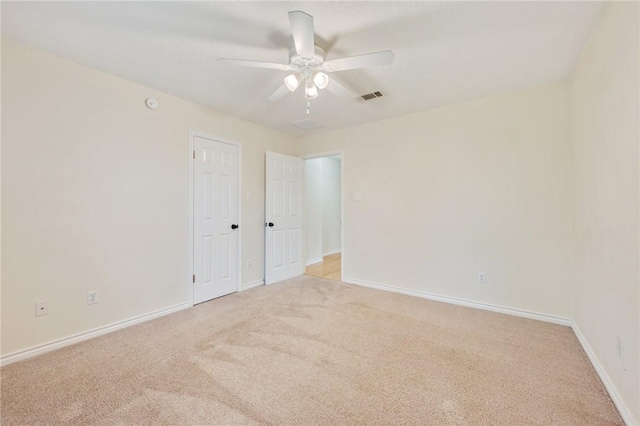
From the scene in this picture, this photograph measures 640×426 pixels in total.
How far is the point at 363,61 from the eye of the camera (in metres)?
1.68

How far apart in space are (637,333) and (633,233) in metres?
0.50

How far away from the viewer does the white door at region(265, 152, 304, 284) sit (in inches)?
156

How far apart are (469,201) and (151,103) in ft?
11.9

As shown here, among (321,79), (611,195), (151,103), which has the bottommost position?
(611,195)

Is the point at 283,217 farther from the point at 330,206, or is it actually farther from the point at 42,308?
the point at 42,308

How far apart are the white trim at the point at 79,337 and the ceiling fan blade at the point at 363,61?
2.89 metres

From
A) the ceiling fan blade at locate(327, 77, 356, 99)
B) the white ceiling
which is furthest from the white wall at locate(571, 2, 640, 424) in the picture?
the ceiling fan blade at locate(327, 77, 356, 99)

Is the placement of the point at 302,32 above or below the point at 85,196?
above

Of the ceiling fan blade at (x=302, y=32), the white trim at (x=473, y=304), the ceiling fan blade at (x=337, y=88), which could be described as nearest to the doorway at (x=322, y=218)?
the white trim at (x=473, y=304)

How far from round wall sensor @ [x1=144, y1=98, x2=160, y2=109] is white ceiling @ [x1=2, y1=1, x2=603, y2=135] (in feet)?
0.56

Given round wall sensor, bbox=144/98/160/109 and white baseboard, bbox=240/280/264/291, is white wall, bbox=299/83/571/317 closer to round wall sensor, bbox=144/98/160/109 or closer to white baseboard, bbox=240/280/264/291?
white baseboard, bbox=240/280/264/291

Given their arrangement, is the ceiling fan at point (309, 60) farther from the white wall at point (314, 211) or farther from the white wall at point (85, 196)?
the white wall at point (314, 211)

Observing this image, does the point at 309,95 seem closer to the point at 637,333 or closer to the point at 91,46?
the point at 91,46

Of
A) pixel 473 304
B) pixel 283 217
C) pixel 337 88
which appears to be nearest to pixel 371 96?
pixel 337 88
